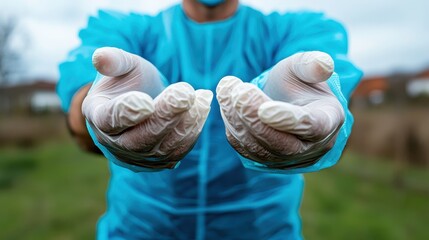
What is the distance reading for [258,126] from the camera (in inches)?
45.9

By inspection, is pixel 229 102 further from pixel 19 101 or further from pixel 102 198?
pixel 19 101

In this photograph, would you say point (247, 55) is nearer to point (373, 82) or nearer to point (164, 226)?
point (164, 226)

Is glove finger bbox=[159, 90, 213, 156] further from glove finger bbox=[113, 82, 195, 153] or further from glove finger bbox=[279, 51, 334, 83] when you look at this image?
glove finger bbox=[279, 51, 334, 83]

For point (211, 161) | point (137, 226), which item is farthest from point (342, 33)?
point (137, 226)

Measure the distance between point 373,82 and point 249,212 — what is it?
2348 centimetres

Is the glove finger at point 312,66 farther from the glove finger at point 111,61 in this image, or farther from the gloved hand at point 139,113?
the glove finger at point 111,61

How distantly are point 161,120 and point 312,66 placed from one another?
317 millimetres

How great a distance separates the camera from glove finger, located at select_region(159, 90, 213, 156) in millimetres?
1224

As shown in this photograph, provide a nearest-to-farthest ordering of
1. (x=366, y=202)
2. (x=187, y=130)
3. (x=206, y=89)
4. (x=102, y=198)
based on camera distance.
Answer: (x=187, y=130), (x=206, y=89), (x=102, y=198), (x=366, y=202)

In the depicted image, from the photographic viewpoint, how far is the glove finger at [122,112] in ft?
3.71

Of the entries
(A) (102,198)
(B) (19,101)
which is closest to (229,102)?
(A) (102,198)

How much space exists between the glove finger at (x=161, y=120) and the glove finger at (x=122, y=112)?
0.8 inches

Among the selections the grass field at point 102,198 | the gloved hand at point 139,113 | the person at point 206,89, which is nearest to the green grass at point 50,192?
the grass field at point 102,198

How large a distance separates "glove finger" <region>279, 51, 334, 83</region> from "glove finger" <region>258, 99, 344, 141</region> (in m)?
0.05
